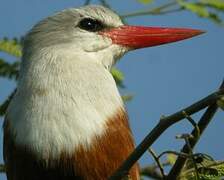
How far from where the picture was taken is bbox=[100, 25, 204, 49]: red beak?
421 cm

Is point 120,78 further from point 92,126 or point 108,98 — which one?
point 92,126

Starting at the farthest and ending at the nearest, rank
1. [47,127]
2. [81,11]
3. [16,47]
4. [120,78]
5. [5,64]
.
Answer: [81,11] < [120,78] < [16,47] < [5,64] < [47,127]

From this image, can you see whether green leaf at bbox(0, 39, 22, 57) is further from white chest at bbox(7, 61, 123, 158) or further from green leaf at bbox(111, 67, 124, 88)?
green leaf at bbox(111, 67, 124, 88)

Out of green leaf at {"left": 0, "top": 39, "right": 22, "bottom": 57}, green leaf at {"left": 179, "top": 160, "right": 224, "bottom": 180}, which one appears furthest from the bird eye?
green leaf at {"left": 179, "top": 160, "right": 224, "bottom": 180}

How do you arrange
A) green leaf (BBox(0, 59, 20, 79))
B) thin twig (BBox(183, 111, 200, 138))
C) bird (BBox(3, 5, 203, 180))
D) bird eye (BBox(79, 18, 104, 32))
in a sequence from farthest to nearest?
bird eye (BBox(79, 18, 104, 32))
green leaf (BBox(0, 59, 20, 79))
bird (BBox(3, 5, 203, 180))
thin twig (BBox(183, 111, 200, 138))

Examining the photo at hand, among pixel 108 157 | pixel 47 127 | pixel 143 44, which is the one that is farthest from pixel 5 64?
pixel 143 44

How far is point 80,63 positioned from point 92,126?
70cm

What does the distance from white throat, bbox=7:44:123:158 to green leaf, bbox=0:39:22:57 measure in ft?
0.48

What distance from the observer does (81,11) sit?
418 cm

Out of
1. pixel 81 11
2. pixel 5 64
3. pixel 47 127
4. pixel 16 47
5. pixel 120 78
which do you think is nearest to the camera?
pixel 47 127

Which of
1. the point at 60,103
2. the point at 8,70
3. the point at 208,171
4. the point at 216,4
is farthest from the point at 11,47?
the point at 208,171

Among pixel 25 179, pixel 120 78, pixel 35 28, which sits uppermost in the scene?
pixel 35 28

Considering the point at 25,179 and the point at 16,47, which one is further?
the point at 16,47

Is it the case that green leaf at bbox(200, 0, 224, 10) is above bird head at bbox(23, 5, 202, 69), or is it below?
above
